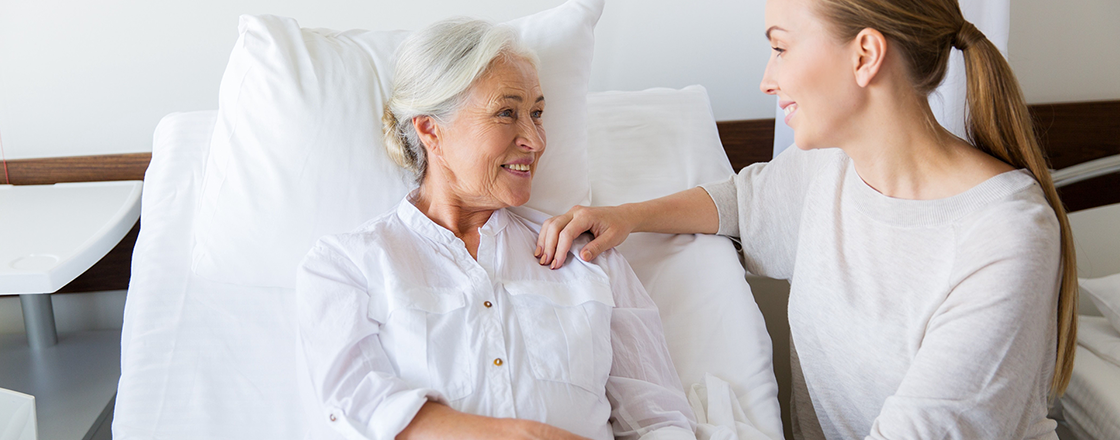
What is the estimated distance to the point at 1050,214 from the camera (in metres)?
1.03

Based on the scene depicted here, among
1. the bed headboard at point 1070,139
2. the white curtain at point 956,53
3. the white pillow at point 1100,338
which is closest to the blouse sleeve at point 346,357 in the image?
the white curtain at point 956,53

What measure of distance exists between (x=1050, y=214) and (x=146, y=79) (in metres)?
2.00

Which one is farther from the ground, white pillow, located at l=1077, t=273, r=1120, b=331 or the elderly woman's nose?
the elderly woman's nose

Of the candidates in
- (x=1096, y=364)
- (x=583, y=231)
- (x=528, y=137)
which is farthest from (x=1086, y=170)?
(x=528, y=137)

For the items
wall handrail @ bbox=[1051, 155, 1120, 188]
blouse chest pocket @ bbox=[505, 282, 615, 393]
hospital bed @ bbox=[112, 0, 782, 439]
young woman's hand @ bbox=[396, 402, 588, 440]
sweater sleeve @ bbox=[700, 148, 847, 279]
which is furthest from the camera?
wall handrail @ bbox=[1051, 155, 1120, 188]

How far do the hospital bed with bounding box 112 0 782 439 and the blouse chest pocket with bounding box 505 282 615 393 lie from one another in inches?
8.5

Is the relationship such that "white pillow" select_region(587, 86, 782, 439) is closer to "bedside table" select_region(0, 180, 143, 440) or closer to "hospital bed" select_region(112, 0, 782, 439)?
"hospital bed" select_region(112, 0, 782, 439)

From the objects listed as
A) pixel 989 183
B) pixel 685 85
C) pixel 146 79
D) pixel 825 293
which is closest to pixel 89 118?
pixel 146 79

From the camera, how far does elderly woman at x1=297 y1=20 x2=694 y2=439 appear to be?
3.74 feet

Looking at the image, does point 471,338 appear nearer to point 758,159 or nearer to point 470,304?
point 470,304

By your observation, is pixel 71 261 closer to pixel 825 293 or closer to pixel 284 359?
pixel 284 359

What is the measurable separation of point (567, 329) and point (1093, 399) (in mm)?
1121

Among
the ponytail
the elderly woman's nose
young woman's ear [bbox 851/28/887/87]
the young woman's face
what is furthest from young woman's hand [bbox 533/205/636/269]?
the ponytail

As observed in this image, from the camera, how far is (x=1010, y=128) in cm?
110
